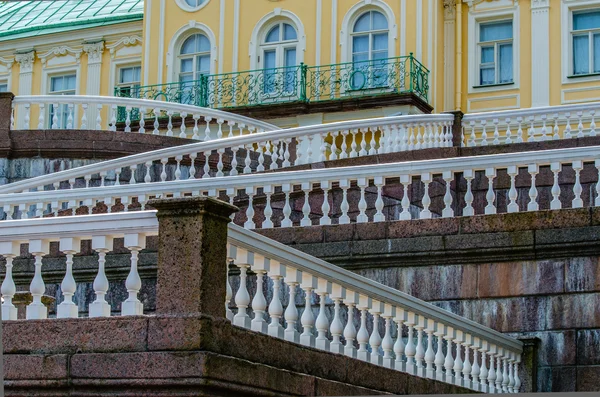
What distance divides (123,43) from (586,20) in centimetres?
1130

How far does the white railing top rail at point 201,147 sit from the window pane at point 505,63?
26.5 feet

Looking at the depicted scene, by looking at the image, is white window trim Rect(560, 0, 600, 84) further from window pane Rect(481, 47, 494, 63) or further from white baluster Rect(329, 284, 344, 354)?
white baluster Rect(329, 284, 344, 354)

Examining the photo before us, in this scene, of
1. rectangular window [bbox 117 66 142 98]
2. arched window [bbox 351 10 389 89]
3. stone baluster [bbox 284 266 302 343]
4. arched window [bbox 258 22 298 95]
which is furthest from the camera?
rectangular window [bbox 117 66 142 98]

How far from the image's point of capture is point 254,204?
14.8 metres

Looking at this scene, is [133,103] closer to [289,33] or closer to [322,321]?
[289,33]

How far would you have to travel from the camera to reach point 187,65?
1170 inches

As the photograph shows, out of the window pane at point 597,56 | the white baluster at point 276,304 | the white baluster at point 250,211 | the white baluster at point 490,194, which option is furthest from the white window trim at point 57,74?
the white baluster at point 276,304

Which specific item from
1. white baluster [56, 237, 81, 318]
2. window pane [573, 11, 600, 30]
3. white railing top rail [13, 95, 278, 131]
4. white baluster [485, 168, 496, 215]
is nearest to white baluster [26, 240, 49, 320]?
white baluster [56, 237, 81, 318]

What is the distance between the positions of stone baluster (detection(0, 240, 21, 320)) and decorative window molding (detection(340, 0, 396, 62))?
62.1 ft

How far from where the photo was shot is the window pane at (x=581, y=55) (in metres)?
26.8

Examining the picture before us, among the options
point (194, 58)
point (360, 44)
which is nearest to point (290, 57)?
point (360, 44)

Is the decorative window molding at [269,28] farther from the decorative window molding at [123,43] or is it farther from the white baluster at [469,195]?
the white baluster at [469,195]

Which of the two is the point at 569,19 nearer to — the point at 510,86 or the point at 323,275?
the point at 510,86

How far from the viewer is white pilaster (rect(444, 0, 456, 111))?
27.7 m
